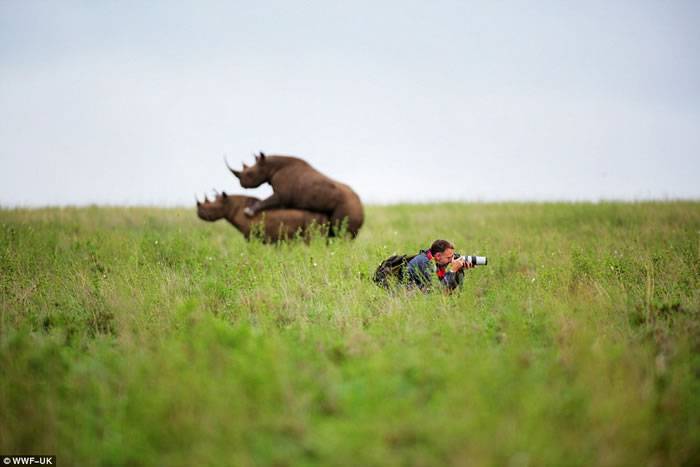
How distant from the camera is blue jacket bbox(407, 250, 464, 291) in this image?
6410 millimetres

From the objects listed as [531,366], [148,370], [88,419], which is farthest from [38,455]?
[531,366]

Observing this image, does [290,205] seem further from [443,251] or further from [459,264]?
[459,264]

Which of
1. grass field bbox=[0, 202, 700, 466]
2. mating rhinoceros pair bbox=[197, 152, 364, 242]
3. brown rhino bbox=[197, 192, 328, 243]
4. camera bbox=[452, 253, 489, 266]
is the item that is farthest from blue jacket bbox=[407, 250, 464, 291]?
mating rhinoceros pair bbox=[197, 152, 364, 242]

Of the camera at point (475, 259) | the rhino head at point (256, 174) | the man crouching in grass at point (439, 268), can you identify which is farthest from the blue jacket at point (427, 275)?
the rhino head at point (256, 174)

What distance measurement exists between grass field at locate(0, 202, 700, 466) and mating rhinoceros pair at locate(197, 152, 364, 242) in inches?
92.9

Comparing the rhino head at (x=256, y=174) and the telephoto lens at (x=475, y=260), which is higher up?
the rhino head at (x=256, y=174)

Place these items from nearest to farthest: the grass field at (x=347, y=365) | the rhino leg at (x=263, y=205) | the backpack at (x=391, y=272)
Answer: the grass field at (x=347, y=365)
the backpack at (x=391, y=272)
the rhino leg at (x=263, y=205)

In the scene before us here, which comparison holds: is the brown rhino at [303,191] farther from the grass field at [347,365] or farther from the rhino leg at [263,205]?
the grass field at [347,365]

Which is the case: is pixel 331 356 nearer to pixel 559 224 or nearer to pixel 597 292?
pixel 597 292

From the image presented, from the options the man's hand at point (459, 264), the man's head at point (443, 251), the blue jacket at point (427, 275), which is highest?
the man's head at point (443, 251)

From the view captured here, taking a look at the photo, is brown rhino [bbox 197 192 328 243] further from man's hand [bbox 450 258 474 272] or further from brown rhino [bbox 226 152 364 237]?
man's hand [bbox 450 258 474 272]

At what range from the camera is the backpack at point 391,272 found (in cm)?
A: 672

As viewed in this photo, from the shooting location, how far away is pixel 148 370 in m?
3.44

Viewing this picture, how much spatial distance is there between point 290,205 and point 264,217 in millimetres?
642
